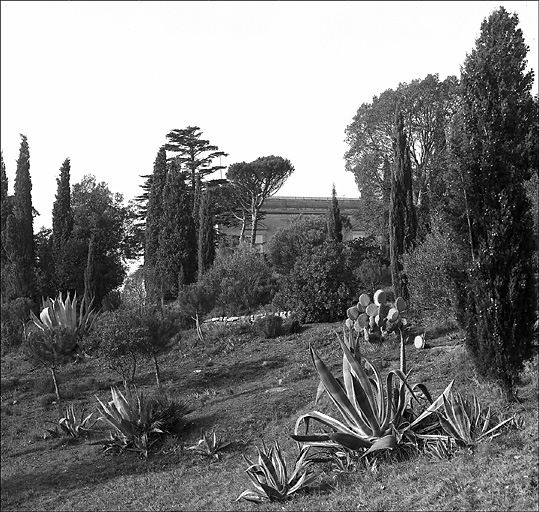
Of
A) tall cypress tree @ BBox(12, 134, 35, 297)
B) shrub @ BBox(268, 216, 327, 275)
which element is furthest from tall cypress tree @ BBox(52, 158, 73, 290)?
shrub @ BBox(268, 216, 327, 275)

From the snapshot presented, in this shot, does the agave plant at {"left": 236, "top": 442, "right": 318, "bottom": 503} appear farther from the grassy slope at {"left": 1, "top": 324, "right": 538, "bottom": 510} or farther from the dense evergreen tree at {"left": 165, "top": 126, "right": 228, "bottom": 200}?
the dense evergreen tree at {"left": 165, "top": 126, "right": 228, "bottom": 200}

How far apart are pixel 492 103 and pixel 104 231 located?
32.7 metres

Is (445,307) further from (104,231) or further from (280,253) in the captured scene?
(104,231)

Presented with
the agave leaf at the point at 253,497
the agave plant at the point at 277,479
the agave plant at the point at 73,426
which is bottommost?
the agave plant at the point at 73,426

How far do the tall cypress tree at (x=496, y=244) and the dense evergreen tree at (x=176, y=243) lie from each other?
2446 cm

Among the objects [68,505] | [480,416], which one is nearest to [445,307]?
[480,416]

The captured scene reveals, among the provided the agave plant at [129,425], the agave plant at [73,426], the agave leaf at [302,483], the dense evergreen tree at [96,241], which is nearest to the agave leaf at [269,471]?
the agave leaf at [302,483]

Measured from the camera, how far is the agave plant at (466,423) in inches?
285

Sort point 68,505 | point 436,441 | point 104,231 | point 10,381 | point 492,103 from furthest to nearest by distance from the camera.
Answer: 1. point 104,231
2. point 10,381
3. point 68,505
4. point 492,103
5. point 436,441

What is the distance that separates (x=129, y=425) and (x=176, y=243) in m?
20.3

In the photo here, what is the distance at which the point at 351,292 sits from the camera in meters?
23.1

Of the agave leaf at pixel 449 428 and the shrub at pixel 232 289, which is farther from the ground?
the shrub at pixel 232 289

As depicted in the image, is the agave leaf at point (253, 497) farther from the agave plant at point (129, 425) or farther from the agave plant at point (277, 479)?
the agave plant at point (129, 425)

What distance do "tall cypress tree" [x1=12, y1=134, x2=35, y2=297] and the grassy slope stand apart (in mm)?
8219
